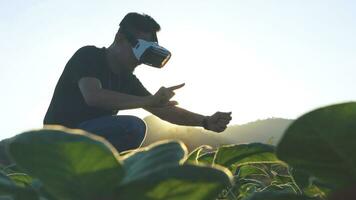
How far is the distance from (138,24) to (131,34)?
0.11m

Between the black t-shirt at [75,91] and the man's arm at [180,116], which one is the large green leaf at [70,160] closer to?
the man's arm at [180,116]

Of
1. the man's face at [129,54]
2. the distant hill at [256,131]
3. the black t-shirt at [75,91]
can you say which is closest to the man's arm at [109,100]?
the black t-shirt at [75,91]

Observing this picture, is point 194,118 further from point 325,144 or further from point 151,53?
→ point 325,144

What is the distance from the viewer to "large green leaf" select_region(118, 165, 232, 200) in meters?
0.35

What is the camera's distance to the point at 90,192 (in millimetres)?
378

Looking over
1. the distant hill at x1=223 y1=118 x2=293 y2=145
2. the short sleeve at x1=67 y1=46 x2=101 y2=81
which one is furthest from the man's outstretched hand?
the distant hill at x1=223 y1=118 x2=293 y2=145

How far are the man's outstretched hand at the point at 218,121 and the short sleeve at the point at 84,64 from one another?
2.31 feet

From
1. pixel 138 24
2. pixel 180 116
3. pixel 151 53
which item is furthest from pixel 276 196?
pixel 138 24

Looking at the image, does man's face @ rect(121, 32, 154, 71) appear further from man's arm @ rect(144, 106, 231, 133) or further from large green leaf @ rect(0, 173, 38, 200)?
large green leaf @ rect(0, 173, 38, 200)

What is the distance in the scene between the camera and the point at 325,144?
388 millimetres

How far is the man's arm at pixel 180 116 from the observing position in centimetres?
301

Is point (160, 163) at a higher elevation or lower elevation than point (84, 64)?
higher

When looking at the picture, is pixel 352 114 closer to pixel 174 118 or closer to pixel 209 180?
pixel 209 180

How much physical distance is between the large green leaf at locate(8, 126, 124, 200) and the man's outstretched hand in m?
2.39
